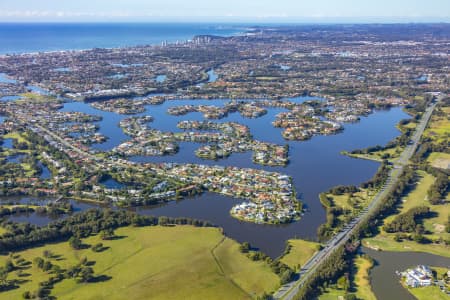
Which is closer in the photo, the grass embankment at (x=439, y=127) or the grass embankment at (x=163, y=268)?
the grass embankment at (x=163, y=268)

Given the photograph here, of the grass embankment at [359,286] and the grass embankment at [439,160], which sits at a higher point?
the grass embankment at [439,160]

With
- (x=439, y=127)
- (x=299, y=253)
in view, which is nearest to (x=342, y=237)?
(x=299, y=253)

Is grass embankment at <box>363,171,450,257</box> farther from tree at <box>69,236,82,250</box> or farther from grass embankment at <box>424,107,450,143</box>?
tree at <box>69,236,82,250</box>

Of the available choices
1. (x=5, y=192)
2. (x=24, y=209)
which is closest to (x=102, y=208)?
(x=24, y=209)

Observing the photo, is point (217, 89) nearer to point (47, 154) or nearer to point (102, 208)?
point (47, 154)

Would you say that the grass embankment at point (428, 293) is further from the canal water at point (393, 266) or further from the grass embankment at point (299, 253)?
the grass embankment at point (299, 253)

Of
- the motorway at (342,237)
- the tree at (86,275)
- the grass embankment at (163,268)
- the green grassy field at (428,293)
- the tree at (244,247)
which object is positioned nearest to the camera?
the green grassy field at (428,293)

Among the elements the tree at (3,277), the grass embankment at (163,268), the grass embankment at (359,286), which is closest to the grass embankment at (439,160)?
the grass embankment at (359,286)

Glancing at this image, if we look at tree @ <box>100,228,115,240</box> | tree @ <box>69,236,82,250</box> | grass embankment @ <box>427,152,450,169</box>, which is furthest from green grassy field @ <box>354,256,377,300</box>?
grass embankment @ <box>427,152,450,169</box>
